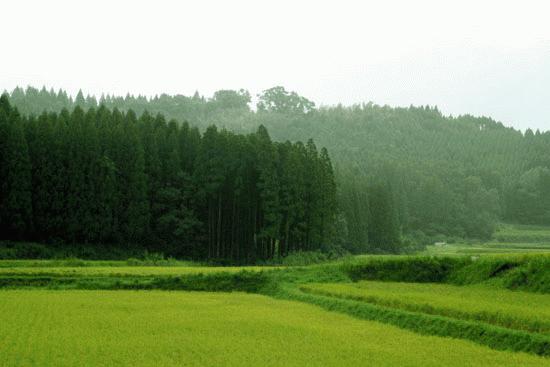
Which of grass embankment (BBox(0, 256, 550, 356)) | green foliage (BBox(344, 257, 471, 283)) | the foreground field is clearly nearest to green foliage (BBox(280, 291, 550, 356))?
grass embankment (BBox(0, 256, 550, 356))

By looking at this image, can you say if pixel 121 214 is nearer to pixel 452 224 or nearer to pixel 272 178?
pixel 272 178

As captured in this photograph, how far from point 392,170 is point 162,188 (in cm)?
7164

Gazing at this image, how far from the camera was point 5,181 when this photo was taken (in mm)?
45438

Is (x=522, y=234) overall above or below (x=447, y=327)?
below

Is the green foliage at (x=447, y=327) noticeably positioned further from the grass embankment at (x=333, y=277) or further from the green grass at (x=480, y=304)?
the green grass at (x=480, y=304)

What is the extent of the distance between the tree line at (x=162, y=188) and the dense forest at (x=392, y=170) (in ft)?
0.99

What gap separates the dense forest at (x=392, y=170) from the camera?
55875mm

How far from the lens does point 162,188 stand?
53.5 meters

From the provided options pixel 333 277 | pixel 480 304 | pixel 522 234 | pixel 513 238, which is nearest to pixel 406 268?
pixel 333 277

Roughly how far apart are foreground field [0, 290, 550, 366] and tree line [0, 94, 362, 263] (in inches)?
974

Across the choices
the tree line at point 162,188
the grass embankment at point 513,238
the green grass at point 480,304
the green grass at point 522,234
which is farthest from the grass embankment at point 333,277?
the green grass at point 522,234

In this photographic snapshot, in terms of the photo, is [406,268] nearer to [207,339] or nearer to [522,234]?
[207,339]

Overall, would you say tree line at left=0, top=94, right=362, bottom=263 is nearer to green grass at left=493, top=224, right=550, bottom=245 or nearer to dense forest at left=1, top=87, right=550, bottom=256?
dense forest at left=1, top=87, right=550, bottom=256

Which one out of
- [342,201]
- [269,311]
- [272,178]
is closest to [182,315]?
[269,311]
